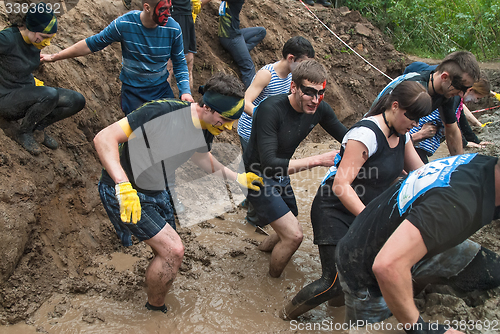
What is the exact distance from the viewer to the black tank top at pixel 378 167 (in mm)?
2480

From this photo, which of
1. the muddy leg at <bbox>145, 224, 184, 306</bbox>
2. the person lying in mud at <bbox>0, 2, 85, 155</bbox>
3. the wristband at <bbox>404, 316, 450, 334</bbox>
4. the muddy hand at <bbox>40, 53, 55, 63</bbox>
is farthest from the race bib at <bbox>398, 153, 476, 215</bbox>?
the muddy hand at <bbox>40, 53, 55, 63</bbox>

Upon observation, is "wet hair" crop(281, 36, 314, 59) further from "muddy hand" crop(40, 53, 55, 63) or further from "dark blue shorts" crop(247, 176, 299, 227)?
"muddy hand" crop(40, 53, 55, 63)

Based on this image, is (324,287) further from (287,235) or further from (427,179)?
(427,179)

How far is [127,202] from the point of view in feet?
8.00

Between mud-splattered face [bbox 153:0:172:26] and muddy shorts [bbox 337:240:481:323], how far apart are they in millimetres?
2777

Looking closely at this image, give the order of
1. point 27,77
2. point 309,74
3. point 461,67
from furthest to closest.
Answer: point 27,77, point 461,67, point 309,74

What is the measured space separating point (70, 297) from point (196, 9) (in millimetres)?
3849

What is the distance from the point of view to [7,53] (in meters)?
3.22

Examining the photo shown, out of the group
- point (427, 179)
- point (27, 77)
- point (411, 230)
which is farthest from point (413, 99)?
point (27, 77)

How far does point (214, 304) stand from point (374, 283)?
1545 mm

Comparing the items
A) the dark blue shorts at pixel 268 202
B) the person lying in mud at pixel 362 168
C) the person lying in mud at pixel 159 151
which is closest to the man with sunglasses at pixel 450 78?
the person lying in mud at pixel 362 168

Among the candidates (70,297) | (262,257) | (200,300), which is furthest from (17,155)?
(262,257)

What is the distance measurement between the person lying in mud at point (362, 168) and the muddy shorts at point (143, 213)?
1.14 meters

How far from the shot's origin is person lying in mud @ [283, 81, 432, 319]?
2.42m
